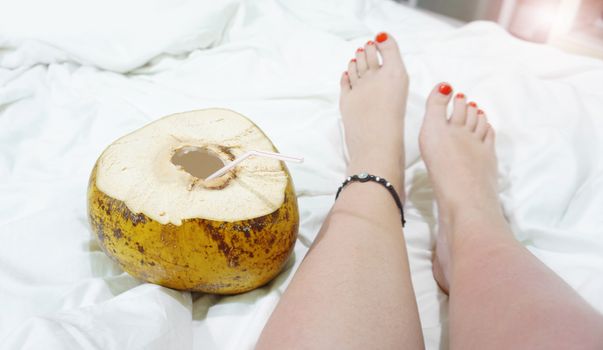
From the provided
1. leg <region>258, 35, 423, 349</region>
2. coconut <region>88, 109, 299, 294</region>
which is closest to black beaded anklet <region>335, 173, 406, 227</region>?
leg <region>258, 35, 423, 349</region>

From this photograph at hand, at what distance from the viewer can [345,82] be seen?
102 centimetres

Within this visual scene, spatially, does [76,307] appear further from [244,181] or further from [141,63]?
[141,63]

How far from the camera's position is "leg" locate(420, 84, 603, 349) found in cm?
45

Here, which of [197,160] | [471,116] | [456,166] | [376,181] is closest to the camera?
[197,160]

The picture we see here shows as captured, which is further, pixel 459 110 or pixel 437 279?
pixel 459 110

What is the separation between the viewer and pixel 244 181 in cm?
54

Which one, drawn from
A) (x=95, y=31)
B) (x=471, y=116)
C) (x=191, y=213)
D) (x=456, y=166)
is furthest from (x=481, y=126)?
(x=95, y=31)

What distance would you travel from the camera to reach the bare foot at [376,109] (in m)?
0.80

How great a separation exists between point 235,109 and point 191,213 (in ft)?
1.41

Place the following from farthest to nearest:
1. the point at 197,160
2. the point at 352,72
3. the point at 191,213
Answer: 1. the point at 352,72
2. the point at 197,160
3. the point at 191,213

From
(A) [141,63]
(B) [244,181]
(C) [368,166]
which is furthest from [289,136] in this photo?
(A) [141,63]

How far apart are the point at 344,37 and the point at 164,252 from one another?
0.87m

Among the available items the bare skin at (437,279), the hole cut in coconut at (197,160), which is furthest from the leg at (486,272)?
the hole cut in coconut at (197,160)

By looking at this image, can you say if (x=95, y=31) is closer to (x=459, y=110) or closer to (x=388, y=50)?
(x=388, y=50)
